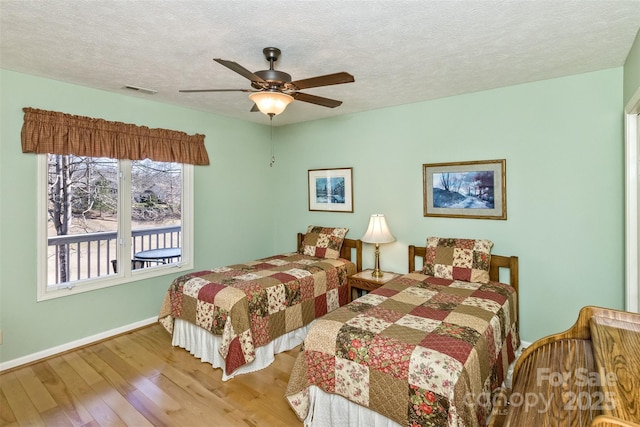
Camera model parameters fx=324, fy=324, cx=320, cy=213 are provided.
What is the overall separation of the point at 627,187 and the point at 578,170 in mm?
396

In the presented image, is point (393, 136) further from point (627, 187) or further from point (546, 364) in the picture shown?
point (546, 364)

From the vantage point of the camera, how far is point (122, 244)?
3.51 meters

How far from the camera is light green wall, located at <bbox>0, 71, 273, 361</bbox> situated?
9.13 ft

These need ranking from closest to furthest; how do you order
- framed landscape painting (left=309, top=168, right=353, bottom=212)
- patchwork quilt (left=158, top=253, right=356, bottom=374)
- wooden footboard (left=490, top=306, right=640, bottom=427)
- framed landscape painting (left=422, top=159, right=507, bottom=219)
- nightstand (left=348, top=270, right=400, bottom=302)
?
wooden footboard (left=490, top=306, right=640, bottom=427)
patchwork quilt (left=158, top=253, right=356, bottom=374)
framed landscape painting (left=422, top=159, right=507, bottom=219)
nightstand (left=348, top=270, right=400, bottom=302)
framed landscape painting (left=309, top=168, right=353, bottom=212)

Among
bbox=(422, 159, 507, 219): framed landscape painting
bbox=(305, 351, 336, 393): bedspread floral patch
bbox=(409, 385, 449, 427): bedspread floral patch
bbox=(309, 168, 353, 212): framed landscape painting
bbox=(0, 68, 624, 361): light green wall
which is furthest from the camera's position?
bbox=(309, 168, 353, 212): framed landscape painting

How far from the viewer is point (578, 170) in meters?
2.85

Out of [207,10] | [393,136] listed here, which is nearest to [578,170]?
[393,136]

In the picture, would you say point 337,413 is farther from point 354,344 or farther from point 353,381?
point 354,344

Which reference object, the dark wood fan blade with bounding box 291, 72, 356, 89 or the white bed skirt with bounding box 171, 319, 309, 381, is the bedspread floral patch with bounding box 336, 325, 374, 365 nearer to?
the white bed skirt with bounding box 171, 319, 309, 381

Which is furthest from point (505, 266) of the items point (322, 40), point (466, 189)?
point (322, 40)

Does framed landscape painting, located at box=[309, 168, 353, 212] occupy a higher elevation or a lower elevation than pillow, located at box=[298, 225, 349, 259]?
higher

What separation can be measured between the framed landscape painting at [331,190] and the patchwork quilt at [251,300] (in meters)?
0.97

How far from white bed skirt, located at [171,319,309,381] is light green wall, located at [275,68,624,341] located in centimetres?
154

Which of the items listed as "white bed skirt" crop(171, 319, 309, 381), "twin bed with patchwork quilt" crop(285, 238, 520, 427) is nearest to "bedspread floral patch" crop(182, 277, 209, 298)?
"white bed skirt" crop(171, 319, 309, 381)
